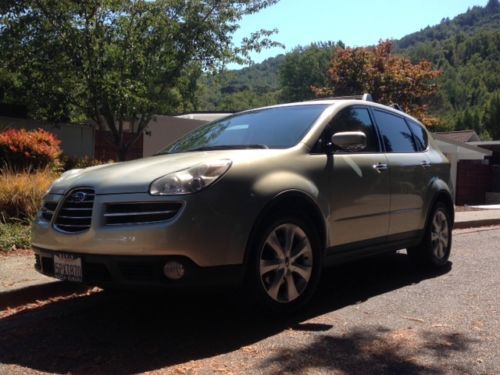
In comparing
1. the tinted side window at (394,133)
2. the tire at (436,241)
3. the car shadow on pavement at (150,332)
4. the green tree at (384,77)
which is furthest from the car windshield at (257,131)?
the green tree at (384,77)

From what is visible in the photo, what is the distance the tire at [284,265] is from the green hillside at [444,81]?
47156 millimetres

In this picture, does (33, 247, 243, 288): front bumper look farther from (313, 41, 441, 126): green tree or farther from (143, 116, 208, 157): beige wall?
(313, 41, 441, 126): green tree

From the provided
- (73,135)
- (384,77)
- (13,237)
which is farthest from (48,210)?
(384,77)

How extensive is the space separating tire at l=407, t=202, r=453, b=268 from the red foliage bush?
249 inches

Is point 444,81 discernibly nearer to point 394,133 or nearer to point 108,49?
point 108,49

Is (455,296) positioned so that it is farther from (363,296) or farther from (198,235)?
(198,235)

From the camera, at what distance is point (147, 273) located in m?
4.06

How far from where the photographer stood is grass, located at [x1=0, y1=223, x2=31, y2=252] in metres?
7.11

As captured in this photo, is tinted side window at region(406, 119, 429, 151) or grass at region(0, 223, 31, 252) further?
grass at region(0, 223, 31, 252)

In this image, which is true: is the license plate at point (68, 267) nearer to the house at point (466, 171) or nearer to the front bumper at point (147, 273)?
the front bumper at point (147, 273)

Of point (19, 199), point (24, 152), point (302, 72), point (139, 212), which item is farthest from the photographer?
point (302, 72)

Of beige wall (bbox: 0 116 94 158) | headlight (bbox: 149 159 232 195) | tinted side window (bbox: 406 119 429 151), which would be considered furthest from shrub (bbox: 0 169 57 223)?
beige wall (bbox: 0 116 94 158)

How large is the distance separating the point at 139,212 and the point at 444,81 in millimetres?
104881

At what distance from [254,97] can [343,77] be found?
67.2 metres
